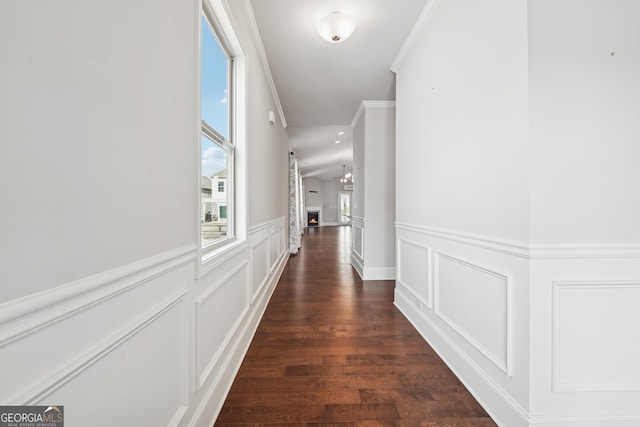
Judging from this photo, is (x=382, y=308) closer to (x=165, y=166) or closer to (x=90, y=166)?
(x=165, y=166)

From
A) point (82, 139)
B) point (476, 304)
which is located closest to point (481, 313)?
point (476, 304)

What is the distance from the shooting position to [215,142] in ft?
5.42

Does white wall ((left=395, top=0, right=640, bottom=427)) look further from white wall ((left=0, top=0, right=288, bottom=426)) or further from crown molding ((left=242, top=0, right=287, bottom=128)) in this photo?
crown molding ((left=242, top=0, right=287, bottom=128))

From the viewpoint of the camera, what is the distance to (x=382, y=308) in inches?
110

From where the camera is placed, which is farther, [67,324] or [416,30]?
[416,30]

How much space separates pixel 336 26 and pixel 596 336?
2502mm

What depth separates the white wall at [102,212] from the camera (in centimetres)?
47

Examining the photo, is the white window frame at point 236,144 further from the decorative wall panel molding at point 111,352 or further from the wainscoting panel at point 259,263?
the decorative wall panel molding at point 111,352

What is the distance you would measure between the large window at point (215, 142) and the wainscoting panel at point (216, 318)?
0.86 ft

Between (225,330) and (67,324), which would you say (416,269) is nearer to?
(225,330)

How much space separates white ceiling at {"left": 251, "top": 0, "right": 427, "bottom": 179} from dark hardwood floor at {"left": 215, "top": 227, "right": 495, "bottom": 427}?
263 centimetres

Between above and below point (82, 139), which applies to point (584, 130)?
above

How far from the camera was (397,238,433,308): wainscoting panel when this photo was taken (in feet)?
7.00

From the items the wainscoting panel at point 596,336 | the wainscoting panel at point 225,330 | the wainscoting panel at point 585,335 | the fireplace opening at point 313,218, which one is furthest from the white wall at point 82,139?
the fireplace opening at point 313,218
